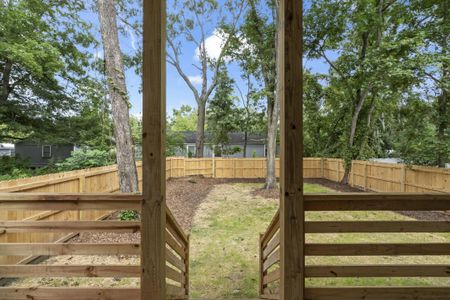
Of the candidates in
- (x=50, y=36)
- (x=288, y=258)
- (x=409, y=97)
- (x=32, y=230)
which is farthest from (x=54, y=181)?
(x=409, y=97)

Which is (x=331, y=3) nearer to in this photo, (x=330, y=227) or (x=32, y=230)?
(x=330, y=227)

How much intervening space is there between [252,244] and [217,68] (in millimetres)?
15166

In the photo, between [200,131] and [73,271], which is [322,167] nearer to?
[200,131]

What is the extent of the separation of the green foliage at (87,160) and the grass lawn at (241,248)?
389 cm

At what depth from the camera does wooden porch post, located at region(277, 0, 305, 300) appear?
130cm

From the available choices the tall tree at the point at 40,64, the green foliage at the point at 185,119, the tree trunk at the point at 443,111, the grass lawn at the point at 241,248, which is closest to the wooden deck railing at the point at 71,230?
the grass lawn at the point at 241,248

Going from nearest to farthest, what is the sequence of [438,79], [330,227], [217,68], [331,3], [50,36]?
[330,227] < [438,79] < [331,3] < [50,36] < [217,68]

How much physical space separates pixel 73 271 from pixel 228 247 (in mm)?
3320

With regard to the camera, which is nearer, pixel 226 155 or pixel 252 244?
pixel 252 244

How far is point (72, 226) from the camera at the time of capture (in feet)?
5.80

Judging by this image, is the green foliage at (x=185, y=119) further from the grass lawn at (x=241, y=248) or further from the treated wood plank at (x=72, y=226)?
the treated wood plank at (x=72, y=226)

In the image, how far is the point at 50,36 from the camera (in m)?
11.0

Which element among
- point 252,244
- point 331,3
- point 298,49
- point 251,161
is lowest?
point 252,244

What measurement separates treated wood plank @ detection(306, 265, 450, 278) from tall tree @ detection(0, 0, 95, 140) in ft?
37.5
